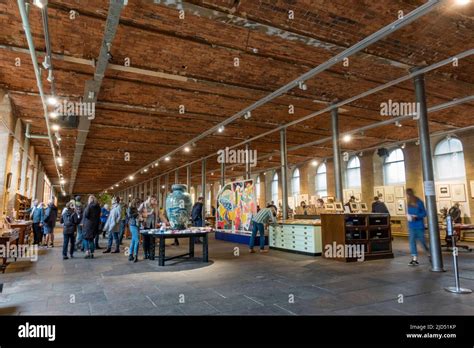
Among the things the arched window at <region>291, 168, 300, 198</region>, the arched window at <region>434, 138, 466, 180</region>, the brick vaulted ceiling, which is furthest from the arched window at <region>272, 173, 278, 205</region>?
the brick vaulted ceiling

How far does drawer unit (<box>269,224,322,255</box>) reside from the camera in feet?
27.6

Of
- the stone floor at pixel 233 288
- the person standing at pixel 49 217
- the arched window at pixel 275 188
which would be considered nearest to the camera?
the stone floor at pixel 233 288

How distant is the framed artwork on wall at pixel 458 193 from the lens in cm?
1337

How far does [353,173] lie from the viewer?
1867 centimetres

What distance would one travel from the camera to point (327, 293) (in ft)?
15.0

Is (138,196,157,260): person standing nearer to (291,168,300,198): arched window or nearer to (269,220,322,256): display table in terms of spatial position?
(269,220,322,256): display table

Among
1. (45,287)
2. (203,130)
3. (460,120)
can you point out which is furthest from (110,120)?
(460,120)

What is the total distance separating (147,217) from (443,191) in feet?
42.8

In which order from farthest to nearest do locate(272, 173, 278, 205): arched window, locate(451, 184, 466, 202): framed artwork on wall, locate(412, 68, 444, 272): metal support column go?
1. locate(272, 173, 278, 205): arched window
2. locate(451, 184, 466, 202): framed artwork on wall
3. locate(412, 68, 444, 272): metal support column

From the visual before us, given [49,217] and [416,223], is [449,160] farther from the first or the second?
[49,217]

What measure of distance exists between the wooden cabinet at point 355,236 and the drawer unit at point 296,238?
0.87 feet

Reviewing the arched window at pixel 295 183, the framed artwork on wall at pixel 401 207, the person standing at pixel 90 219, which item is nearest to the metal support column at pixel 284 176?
the person standing at pixel 90 219

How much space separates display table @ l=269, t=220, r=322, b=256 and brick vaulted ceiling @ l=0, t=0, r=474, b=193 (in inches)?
150

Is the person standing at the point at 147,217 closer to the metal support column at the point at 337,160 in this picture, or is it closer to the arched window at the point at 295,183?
the metal support column at the point at 337,160
